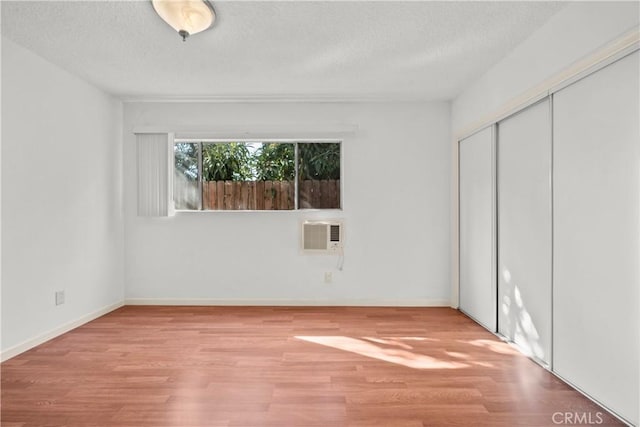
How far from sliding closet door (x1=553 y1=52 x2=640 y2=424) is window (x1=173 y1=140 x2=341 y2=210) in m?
2.56

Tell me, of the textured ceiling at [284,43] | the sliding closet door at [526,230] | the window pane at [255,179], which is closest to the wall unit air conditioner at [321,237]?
the window pane at [255,179]

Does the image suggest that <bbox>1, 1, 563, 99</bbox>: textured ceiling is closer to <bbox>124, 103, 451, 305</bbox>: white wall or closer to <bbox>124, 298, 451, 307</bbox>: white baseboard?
<bbox>124, 103, 451, 305</bbox>: white wall

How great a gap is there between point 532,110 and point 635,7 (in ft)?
3.38

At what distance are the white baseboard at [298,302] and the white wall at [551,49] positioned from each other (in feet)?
6.70

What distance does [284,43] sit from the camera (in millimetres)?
2975

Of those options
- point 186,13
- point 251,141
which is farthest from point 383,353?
point 251,141

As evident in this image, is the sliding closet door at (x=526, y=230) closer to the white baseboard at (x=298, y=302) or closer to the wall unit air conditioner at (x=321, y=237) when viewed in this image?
the white baseboard at (x=298, y=302)

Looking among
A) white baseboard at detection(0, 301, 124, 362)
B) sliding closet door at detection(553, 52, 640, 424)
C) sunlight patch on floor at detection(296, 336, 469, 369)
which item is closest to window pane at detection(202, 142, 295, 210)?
white baseboard at detection(0, 301, 124, 362)

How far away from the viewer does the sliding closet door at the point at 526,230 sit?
271cm

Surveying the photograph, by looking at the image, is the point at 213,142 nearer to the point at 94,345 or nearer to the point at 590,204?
the point at 94,345

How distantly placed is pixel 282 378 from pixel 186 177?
289cm

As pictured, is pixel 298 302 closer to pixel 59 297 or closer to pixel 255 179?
pixel 255 179

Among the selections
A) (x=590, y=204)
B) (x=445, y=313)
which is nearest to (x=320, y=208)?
(x=445, y=313)

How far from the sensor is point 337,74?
11.9ft
